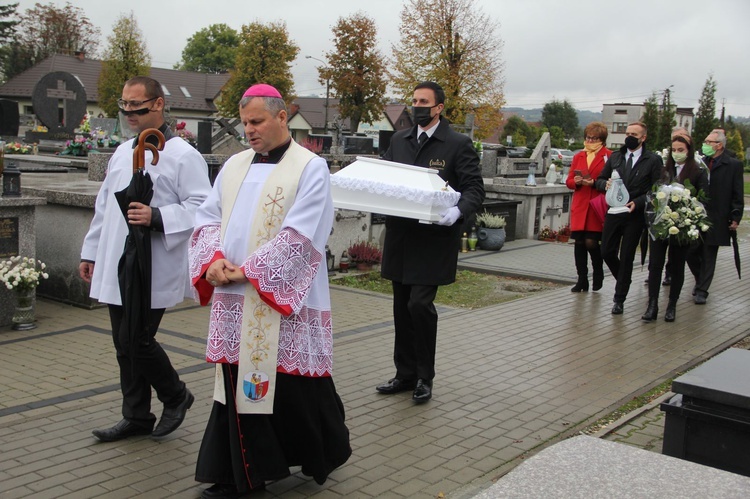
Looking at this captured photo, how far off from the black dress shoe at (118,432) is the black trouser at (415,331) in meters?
1.90

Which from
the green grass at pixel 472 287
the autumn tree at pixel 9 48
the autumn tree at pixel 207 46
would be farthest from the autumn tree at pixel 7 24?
the green grass at pixel 472 287

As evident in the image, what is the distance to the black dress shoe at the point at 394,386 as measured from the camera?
5.82 meters

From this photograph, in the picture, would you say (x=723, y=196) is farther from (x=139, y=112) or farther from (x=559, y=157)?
(x=559, y=157)

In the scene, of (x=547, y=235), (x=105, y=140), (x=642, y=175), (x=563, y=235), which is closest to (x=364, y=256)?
(x=642, y=175)

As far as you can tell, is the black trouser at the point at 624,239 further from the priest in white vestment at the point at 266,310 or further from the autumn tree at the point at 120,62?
the autumn tree at the point at 120,62

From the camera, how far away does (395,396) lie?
5812 millimetres

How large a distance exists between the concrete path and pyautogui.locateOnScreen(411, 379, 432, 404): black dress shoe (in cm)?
6

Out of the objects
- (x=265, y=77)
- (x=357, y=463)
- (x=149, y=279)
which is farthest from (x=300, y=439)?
(x=265, y=77)

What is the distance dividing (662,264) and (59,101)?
15.5 meters

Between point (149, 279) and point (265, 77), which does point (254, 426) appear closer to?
point (149, 279)

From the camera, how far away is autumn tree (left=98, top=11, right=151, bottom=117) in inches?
Result: 1751

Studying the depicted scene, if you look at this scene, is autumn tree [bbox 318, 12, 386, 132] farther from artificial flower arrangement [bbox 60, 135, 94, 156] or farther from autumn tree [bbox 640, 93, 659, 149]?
artificial flower arrangement [bbox 60, 135, 94, 156]

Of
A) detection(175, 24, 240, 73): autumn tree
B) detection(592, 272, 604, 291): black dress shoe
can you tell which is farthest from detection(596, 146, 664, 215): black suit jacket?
detection(175, 24, 240, 73): autumn tree

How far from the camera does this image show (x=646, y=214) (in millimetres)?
8648
